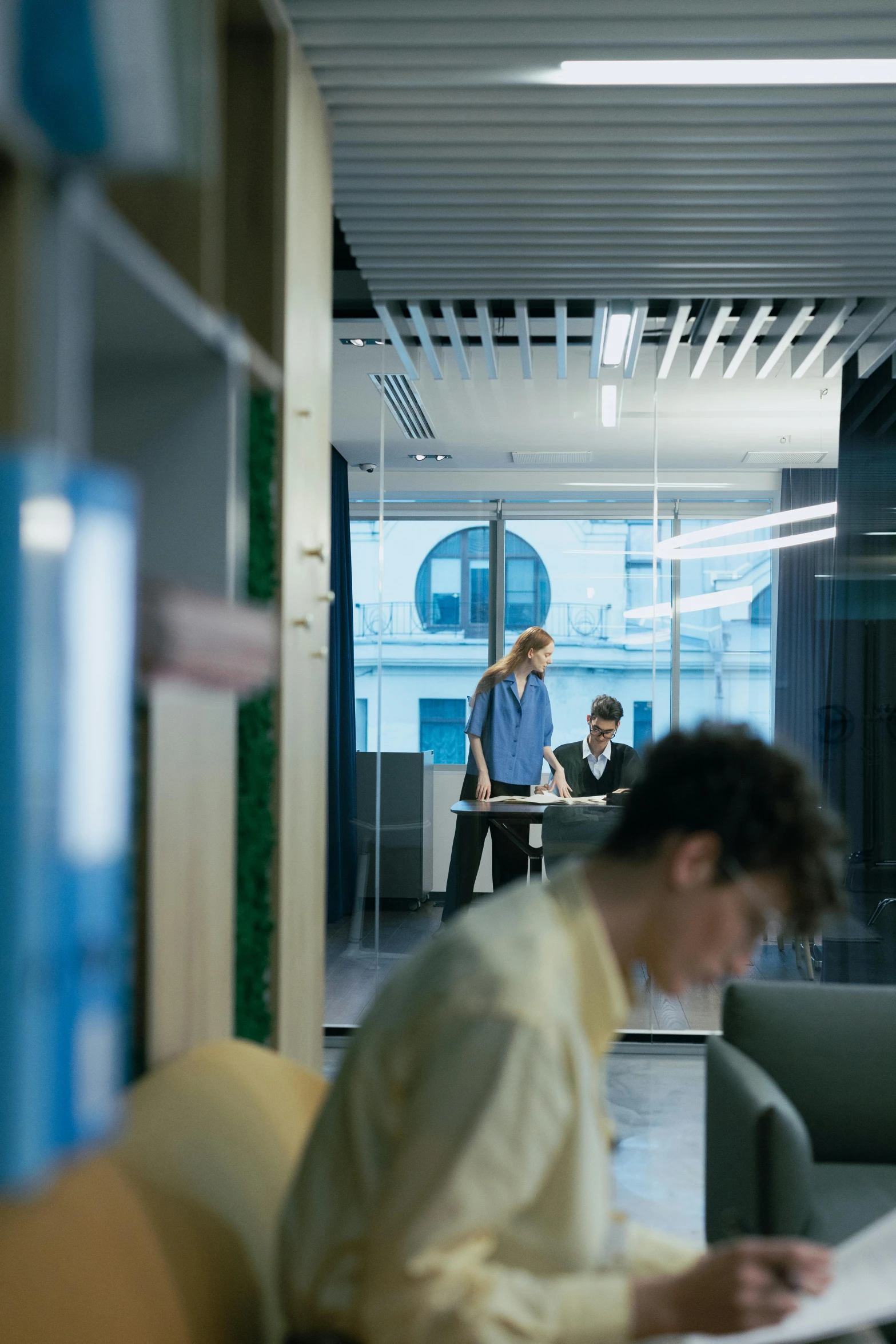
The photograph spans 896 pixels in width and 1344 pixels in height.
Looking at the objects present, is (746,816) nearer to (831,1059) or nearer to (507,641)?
(831,1059)

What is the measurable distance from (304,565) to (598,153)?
5.08 ft

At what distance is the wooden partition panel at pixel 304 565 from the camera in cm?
255

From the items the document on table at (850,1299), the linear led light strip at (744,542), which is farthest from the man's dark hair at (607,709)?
the document on table at (850,1299)

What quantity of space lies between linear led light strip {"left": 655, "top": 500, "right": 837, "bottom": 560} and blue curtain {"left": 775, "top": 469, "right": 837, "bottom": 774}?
0.03 metres

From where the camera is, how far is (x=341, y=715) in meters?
5.03

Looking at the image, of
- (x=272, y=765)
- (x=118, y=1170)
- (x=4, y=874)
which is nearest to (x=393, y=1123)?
(x=118, y=1170)

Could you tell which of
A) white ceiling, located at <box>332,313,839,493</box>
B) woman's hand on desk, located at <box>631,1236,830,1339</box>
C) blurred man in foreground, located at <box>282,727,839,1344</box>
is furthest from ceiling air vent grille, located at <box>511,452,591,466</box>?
woman's hand on desk, located at <box>631,1236,830,1339</box>

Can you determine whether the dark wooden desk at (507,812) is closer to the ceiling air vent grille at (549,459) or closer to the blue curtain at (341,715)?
the blue curtain at (341,715)

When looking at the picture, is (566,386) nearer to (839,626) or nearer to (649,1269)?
(839,626)

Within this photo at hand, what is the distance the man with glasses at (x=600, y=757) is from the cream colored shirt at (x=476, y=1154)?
3.84 m

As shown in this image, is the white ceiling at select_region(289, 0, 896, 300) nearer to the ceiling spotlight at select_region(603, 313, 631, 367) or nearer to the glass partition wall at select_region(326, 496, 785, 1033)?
the ceiling spotlight at select_region(603, 313, 631, 367)

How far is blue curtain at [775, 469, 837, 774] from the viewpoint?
511cm

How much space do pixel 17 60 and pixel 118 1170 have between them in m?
1.03

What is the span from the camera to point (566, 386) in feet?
16.9
